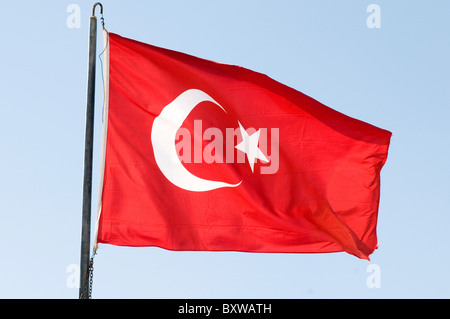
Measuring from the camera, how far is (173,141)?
1630 cm

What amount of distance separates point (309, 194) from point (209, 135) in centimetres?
238

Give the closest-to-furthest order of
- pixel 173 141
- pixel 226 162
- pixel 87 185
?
pixel 87 185, pixel 173 141, pixel 226 162

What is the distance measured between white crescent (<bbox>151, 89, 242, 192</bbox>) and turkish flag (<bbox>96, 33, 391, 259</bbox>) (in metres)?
0.02

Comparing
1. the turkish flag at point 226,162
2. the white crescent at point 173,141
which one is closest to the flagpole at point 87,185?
the turkish flag at point 226,162

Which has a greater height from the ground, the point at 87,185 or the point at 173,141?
the point at 173,141

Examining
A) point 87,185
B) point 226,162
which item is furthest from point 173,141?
point 87,185

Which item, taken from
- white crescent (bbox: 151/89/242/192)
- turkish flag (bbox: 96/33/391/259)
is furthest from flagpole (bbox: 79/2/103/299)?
white crescent (bbox: 151/89/242/192)

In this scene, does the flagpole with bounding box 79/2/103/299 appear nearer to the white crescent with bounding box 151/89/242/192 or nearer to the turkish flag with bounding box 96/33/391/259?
the turkish flag with bounding box 96/33/391/259

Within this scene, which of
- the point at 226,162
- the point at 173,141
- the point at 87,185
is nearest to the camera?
the point at 87,185

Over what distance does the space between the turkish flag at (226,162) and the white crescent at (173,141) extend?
20 millimetres

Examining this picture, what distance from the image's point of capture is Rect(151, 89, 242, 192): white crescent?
1603 cm

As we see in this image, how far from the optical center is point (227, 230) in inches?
627

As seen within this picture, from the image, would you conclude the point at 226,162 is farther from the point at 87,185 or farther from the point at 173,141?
the point at 87,185

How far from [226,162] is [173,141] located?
115 cm
